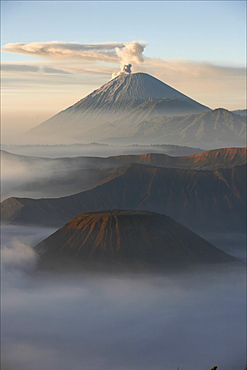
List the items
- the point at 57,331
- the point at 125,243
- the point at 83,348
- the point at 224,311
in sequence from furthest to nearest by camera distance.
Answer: the point at 125,243 → the point at 224,311 → the point at 57,331 → the point at 83,348

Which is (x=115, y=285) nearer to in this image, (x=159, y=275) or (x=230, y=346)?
(x=159, y=275)

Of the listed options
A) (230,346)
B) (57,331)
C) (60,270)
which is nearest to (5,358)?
(57,331)

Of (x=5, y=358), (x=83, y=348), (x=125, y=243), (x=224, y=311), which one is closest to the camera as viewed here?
(x=5, y=358)

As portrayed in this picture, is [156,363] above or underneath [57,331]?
underneath

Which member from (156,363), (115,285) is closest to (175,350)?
(156,363)

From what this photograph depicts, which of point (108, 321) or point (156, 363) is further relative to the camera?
point (108, 321)

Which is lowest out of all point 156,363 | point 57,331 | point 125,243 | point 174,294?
point 156,363

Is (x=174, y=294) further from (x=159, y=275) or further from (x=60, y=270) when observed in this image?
(x=60, y=270)
